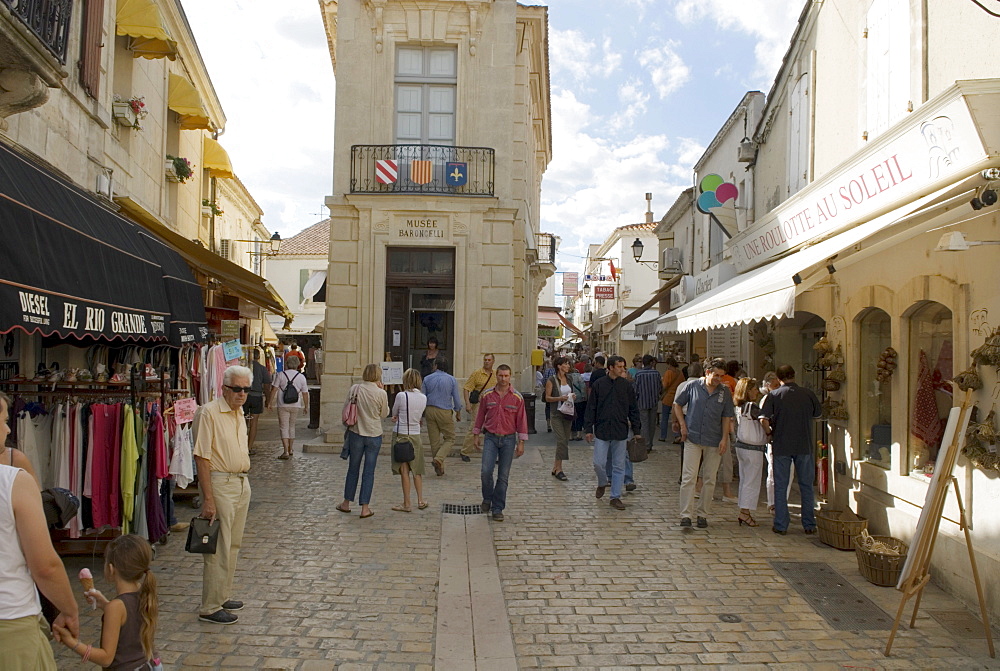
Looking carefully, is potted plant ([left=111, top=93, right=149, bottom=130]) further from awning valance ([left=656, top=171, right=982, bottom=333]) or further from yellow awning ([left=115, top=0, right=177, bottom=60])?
awning valance ([left=656, top=171, right=982, bottom=333])

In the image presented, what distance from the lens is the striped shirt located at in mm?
12507

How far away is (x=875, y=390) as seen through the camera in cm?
782

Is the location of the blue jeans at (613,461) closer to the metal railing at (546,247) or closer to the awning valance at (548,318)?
the metal railing at (546,247)

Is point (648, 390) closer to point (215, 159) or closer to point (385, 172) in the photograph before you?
point (385, 172)

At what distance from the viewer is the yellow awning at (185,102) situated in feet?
43.4

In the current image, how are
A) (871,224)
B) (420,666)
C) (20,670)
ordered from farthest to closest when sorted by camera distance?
(871,224)
(420,666)
(20,670)

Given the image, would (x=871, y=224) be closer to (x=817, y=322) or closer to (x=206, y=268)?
(x=817, y=322)

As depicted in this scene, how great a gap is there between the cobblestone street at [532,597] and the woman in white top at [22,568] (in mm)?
1802

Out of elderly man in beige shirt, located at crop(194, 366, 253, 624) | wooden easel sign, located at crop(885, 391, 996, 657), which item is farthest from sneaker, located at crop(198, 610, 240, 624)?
wooden easel sign, located at crop(885, 391, 996, 657)

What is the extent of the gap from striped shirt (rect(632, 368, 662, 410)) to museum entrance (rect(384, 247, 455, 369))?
3.85 m

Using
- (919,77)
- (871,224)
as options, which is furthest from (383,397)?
(919,77)

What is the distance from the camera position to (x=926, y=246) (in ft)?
21.3

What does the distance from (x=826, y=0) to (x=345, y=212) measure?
28.2 ft

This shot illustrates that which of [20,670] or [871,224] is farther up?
A: [871,224]
